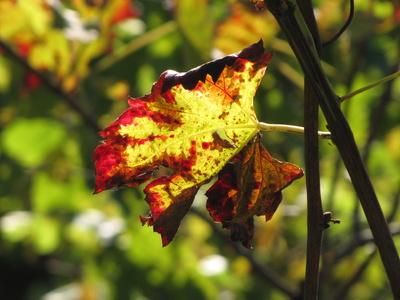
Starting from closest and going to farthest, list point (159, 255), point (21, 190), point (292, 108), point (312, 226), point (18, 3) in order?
point (312, 226), point (18, 3), point (292, 108), point (159, 255), point (21, 190)

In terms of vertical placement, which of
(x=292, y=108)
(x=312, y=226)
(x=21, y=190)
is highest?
(x=21, y=190)

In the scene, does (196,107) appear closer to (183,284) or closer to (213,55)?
(213,55)

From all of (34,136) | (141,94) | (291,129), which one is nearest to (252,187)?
(291,129)

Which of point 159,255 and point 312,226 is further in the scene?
point 159,255

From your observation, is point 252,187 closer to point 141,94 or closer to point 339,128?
point 339,128

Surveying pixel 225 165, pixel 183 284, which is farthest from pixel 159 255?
pixel 225 165

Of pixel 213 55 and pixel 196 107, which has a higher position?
pixel 213 55

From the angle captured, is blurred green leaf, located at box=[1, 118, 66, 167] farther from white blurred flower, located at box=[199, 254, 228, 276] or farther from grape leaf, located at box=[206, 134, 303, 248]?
grape leaf, located at box=[206, 134, 303, 248]
